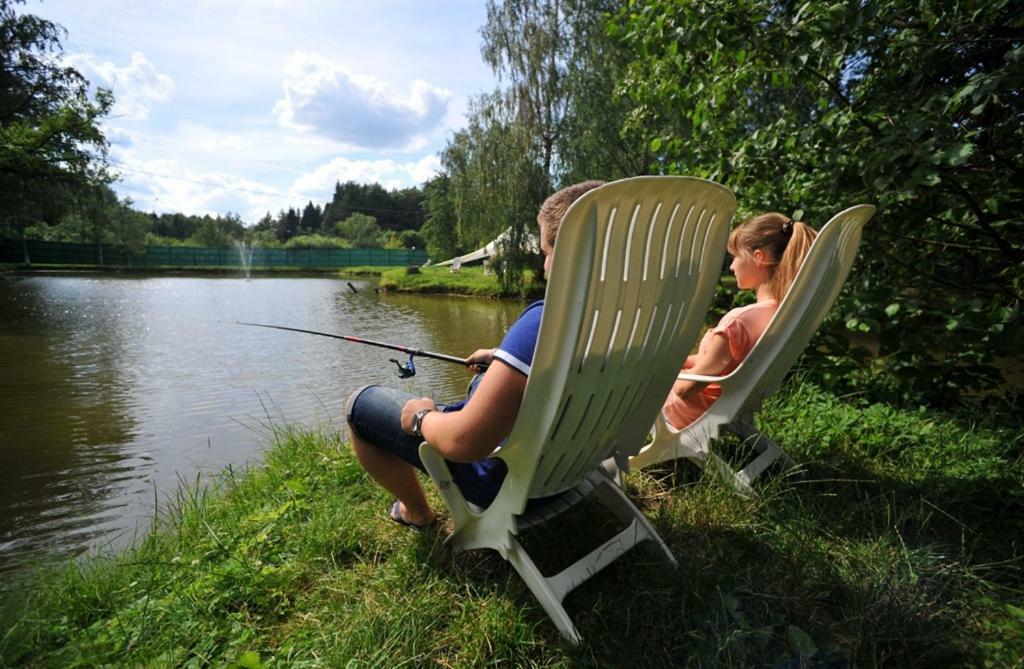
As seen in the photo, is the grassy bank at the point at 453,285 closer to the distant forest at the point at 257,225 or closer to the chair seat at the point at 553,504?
the distant forest at the point at 257,225

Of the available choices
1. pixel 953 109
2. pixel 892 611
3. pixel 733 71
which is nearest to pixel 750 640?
pixel 892 611

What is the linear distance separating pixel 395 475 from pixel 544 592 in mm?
703

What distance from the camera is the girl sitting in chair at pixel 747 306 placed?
256 centimetres

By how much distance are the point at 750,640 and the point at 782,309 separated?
4.05 ft

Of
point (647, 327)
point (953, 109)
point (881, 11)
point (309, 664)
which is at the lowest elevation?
point (309, 664)

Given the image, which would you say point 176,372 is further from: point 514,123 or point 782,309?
point 514,123

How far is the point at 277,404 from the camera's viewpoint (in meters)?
6.47

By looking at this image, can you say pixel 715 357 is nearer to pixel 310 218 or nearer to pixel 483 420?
pixel 483 420

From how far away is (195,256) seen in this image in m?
44.1

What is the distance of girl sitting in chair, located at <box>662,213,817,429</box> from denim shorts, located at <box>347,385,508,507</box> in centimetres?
115

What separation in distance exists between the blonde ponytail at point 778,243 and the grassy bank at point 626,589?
82 cm

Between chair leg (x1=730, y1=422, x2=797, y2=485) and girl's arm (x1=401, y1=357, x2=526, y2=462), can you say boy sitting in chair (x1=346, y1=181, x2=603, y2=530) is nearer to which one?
girl's arm (x1=401, y1=357, x2=526, y2=462)

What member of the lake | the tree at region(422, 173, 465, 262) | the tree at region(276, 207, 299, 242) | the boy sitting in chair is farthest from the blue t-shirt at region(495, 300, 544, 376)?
the tree at region(276, 207, 299, 242)

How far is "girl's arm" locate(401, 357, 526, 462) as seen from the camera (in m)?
1.46
